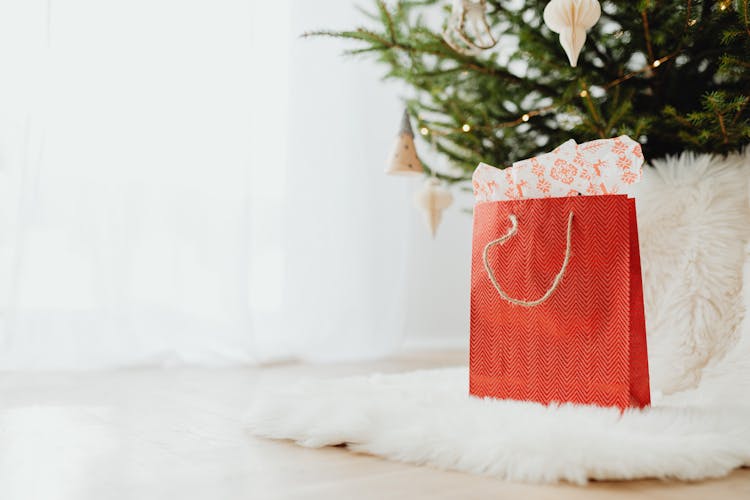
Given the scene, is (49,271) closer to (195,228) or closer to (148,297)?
(148,297)

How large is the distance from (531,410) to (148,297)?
107 cm

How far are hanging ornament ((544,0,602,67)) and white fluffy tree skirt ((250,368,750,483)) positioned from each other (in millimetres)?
504

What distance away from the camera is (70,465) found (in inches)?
26.4

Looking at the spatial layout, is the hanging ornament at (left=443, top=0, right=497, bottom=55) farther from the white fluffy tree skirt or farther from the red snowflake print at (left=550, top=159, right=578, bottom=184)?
the white fluffy tree skirt

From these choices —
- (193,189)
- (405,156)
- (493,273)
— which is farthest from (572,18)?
(193,189)

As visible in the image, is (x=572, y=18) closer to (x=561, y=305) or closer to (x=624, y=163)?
(x=624, y=163)

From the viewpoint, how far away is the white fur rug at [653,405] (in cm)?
63

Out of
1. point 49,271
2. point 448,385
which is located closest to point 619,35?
point 448,385

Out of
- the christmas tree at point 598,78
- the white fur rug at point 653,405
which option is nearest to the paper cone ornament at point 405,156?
the christmas tree at point 598,78

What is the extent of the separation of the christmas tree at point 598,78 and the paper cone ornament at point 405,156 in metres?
0.05

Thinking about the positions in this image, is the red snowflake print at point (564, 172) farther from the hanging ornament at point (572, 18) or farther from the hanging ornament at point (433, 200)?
the hanging ornament at point (433, 200)

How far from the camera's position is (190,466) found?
0.67m

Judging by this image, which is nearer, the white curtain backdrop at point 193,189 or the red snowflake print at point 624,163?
the red snowflake print at point 624,163

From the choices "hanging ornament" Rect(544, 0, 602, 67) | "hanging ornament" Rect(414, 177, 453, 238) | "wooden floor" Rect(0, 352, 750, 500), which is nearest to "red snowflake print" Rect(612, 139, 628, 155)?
"hanging ornament" Rect(544, 0, 602, 67)
